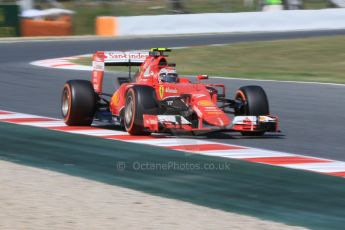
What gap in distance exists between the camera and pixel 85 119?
467 inches

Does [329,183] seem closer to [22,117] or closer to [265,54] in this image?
[22,117]

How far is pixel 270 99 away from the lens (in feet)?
50.6

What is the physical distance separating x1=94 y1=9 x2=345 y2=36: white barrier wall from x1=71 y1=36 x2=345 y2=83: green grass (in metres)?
7.46

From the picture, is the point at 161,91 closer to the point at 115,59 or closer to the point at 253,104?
the point at 253,104

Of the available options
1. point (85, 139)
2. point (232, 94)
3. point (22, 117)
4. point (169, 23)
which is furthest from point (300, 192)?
point (169, 23)

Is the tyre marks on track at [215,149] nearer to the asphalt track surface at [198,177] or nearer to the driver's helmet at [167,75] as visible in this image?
the asphalt track surface at [198,177]

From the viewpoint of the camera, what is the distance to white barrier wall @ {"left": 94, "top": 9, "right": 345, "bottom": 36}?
1316 inches

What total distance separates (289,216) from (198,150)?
3.11 meters

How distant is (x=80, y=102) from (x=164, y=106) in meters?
1.37

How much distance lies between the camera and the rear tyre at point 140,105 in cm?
1066

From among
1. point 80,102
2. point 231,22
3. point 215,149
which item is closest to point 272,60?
point 231,22

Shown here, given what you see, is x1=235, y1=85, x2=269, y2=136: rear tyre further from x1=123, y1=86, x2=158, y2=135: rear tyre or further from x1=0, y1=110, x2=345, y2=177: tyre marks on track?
x1=123, y1=86, x2=158, y2=135: rear tyre

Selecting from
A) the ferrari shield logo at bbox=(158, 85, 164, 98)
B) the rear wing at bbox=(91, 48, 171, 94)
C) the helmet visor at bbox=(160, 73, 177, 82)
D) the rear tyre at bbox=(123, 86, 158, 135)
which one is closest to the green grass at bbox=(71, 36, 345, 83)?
the rear wing at bbox=(91, 48, 171, 94)

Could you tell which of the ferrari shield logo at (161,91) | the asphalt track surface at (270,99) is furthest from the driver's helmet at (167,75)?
→ the asphalt track surface at (270,99)
